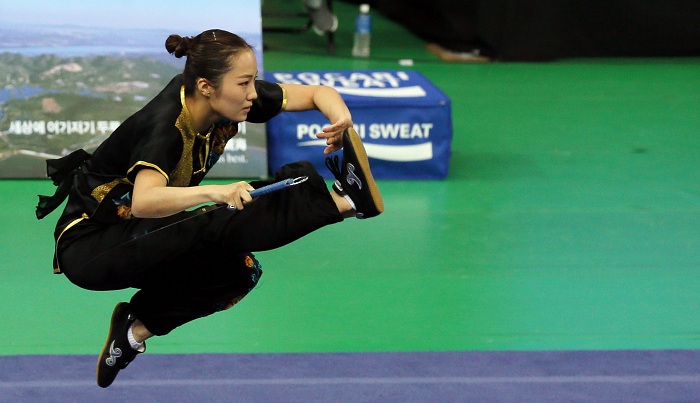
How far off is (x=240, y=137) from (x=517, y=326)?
235 centimetres

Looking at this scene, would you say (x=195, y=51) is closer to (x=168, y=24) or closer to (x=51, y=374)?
(x=51, y=374)

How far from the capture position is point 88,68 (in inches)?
222

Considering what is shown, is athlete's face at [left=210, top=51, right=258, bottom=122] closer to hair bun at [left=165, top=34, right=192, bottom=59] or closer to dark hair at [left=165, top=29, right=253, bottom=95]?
dark hair at [left=165, top=29, right=253, bottom=95]

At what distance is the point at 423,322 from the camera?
399 centimetres

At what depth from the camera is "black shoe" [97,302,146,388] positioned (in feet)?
10.2

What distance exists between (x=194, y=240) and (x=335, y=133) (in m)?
0.50

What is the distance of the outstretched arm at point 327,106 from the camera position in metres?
2.64

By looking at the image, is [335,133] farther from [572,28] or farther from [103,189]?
[572,28]

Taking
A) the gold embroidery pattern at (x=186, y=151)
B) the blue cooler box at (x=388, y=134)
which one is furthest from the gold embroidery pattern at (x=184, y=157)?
the blue cooler box at (x=388, y=134)

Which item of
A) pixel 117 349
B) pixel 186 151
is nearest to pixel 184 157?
pixel 186 151

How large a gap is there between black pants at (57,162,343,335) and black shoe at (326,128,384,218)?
0.06 meters

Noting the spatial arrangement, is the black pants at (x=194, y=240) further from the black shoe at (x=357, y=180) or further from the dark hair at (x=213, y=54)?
the dark hair at (x=213, y=54)

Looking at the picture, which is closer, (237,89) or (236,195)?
(236,195)

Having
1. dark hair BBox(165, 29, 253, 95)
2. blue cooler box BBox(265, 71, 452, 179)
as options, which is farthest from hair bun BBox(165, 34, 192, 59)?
blue cooler box BBox(265, 71, 452, 179)
